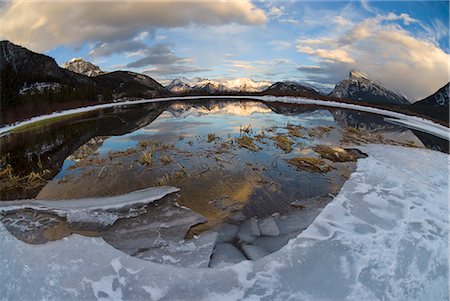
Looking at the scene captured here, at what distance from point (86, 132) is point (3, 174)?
964 cm

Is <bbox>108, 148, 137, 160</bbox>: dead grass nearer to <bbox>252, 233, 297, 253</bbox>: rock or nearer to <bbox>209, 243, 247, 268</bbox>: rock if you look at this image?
<bbox>209, 243, 247, 268</bbox>: rock

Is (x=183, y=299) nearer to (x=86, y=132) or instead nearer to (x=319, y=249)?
(x=319, y=249)

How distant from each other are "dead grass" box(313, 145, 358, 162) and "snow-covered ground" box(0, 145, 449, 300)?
17.7 ft

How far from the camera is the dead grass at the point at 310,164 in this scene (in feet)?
34.8

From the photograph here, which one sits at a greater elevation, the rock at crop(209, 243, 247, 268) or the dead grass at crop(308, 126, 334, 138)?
the dead grass at crop(308, 126, 334, 138)

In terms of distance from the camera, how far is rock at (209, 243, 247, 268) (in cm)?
513

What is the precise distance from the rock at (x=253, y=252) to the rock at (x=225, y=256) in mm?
135

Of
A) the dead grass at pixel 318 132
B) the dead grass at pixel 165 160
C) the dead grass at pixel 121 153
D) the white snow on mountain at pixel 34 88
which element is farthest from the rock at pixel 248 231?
the white snow on mountain at pixel 34 88

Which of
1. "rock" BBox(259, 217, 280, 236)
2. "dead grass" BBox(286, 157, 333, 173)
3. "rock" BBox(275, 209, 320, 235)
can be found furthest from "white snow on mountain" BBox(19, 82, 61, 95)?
"rock" BBox(275, 209, 320, 235)

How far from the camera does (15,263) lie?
16.5 feet

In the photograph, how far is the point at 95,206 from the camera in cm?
721

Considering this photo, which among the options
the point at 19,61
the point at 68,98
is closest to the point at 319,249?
the point at 68,98

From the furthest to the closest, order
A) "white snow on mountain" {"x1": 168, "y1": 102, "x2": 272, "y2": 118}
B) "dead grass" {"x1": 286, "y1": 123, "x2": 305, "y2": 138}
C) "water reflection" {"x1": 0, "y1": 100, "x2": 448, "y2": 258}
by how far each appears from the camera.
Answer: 1. "white snow on mountain" {"x1": 168, "y1": 102, "x2": 272, "y2": 118}
2. "dead grass" {"x1": 286, "y1": 123, "x2": 305, "y2": 138}
3. "water reflection" {"x1": 0, "y1": 100, "x2": 448, "y2": 258}

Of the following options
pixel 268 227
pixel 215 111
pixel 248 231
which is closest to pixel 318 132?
pixel 268 227
